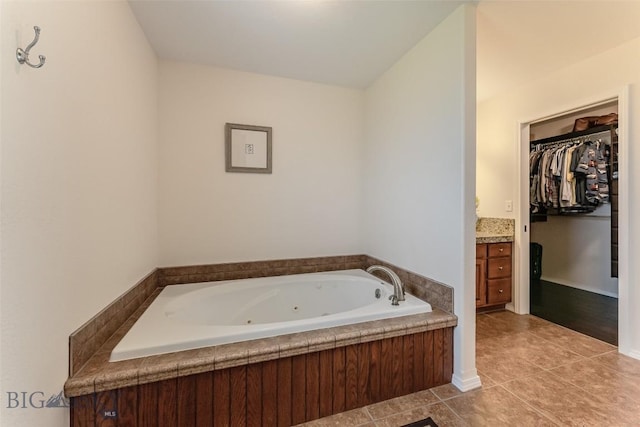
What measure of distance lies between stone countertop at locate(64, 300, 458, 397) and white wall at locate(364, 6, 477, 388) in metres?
0.33

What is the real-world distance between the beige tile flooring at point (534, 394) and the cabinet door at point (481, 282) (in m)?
0.57

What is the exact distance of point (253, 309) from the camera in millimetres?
2105

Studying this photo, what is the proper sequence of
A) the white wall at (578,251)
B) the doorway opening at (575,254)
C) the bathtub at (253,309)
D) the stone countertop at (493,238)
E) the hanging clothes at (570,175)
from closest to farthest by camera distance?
the bathtub at (253,309) < the doorway opening at (575,254) < the stone countertop at (493,238) < the hanging clothes at (570,175) < the white wall at (578,251)

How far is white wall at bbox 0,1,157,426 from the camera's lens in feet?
2.56

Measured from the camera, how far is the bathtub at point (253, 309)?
1.29m

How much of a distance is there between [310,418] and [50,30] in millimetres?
1998

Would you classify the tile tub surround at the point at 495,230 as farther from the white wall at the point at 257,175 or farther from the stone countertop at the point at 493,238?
the white wall at the point at 257,175

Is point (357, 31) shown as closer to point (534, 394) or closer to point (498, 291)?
point (534, 394)

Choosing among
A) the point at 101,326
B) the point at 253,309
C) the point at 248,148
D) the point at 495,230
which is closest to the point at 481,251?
the point at 495,230

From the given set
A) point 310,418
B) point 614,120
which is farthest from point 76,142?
point 614,120

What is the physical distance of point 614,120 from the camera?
2658 millimetres

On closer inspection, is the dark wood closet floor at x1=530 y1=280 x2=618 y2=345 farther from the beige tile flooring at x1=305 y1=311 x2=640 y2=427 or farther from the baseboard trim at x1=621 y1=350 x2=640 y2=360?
the beige tile flooring at x1=305 y1=311 x2=640 y2=427

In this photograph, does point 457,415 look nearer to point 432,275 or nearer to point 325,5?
point 432,275

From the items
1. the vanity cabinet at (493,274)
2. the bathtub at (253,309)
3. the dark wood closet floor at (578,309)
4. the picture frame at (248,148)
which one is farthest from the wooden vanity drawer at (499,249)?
the picture frame at (248,148)
